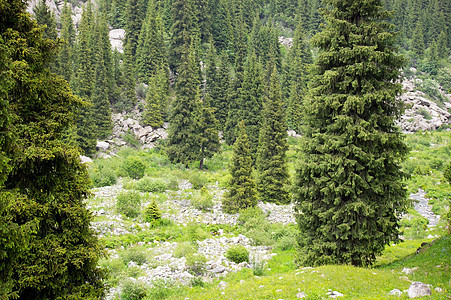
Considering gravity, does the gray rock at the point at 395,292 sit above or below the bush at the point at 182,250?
above

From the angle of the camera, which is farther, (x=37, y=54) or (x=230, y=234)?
(x=230, y=234)

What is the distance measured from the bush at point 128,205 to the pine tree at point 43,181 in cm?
1762

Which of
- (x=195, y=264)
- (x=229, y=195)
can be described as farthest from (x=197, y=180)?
(x=195, y=264)

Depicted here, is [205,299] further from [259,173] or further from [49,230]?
[259,173]

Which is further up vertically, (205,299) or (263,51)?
(263,51)

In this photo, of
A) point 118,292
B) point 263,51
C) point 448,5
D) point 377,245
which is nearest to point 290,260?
point 377,245

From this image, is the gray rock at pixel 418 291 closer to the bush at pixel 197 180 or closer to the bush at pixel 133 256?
the bush at pixel 133 256

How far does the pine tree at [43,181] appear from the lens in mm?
7934

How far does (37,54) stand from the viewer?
28.6 ft

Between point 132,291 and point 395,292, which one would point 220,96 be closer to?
point 132,291

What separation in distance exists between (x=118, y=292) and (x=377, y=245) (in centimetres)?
1170

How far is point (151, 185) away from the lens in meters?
34.0

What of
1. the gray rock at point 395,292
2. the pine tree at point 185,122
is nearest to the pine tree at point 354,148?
the gray rock at point 395,292

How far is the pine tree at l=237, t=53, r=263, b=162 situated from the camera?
5221 cm
